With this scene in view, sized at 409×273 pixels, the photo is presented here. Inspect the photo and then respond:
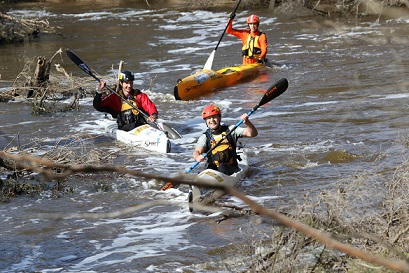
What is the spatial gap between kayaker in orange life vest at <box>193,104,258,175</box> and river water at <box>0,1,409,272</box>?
0.37 meters

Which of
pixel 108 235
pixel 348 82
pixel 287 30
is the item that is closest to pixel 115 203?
pixel 108 235

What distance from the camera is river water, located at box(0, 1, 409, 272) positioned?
238 inches

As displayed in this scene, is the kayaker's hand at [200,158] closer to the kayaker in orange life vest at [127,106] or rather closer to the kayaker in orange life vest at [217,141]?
the kayaker in orange life vest at [217,141]

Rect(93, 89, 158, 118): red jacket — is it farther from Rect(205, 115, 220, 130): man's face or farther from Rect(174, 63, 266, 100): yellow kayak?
Rect(174, 63, 266, 100): yellow kayak

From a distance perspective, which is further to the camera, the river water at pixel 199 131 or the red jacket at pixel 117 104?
the red jacket at pixel 117 104

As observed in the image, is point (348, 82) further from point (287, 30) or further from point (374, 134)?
point (287, 30)

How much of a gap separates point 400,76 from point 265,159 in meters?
5.97

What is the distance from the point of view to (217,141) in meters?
7.82

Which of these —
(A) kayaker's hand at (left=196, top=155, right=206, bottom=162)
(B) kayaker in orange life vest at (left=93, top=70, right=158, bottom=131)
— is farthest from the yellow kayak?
(A) kayaker's hand at (left=196, top=155, right=206, bottom=162)

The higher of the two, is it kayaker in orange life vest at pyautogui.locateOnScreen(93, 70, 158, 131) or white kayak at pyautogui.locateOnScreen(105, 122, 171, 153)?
kayaker in orange life vest at pyautogui.locateOnScreen(93, 70, 158, 131)

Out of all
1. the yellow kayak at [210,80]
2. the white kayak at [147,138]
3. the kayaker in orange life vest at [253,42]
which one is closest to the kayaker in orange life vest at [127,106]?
the white kayak at [147,138]

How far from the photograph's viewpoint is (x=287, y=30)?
2130 cm

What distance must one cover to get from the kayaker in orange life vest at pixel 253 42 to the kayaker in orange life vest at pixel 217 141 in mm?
7191

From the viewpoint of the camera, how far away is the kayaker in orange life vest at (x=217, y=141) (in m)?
7.81
